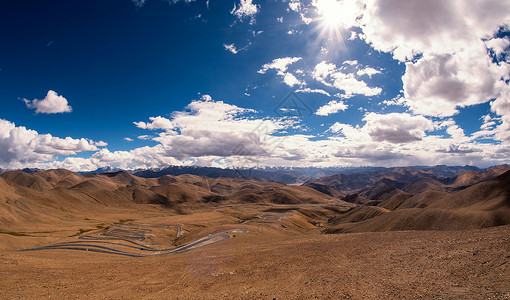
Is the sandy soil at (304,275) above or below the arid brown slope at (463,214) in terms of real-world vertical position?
above

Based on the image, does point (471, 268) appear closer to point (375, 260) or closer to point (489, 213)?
point (375, 260)

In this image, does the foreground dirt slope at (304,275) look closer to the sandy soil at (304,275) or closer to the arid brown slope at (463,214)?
the sandy soil at (304,275)

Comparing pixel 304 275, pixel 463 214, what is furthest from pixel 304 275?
pixel 463 214

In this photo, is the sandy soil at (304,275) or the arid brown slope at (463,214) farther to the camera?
the arid brown slope at (463,214)

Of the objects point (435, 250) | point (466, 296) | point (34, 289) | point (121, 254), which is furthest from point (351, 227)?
point (34, 289)

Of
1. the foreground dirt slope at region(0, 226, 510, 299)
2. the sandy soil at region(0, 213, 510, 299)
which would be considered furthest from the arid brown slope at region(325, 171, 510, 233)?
the foreground dirt slope at region(0, 226, 510, 299)

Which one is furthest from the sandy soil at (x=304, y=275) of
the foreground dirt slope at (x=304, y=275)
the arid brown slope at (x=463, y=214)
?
the arid brown slope at (x=463, y=214)

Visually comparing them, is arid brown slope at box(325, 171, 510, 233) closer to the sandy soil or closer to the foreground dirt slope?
the sandy soil
